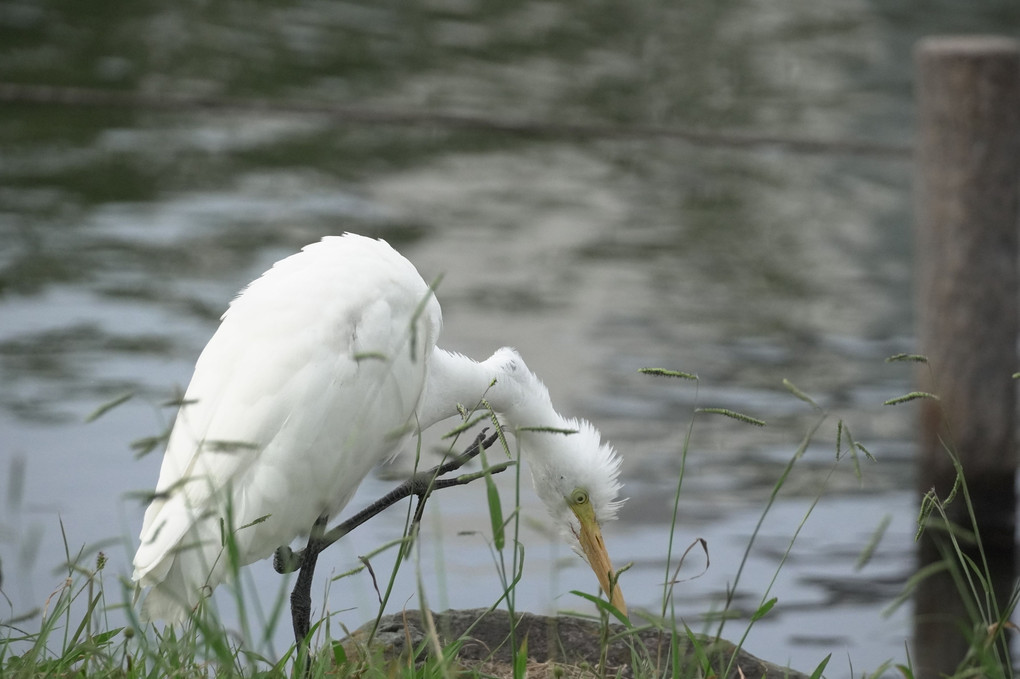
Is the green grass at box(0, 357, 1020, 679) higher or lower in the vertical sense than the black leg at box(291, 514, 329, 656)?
higher

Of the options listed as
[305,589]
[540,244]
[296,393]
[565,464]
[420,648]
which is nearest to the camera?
[420,648]

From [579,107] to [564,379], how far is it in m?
4.07

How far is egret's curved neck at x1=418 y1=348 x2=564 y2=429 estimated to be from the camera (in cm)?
318

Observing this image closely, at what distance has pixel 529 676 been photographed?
257cm

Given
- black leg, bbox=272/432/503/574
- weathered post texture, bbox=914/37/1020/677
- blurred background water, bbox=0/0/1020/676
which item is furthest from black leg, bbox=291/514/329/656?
weathered post texture, bbox=914/37/1020/677

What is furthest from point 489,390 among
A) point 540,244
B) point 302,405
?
point 540,244

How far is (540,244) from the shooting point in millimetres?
7469

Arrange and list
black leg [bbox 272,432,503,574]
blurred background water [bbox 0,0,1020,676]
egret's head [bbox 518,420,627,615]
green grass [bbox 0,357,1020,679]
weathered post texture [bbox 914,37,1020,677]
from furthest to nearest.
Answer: blurred background water [bbox 0,0,1020,676]
weathered post texture [bbox 914,37,1020,677]
egret's head [bbox 518,420,627,615]
black leg [bbox 272,432,503,574]
green grass [bbox 0,357,1020,679]

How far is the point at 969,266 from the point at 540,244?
352 cm

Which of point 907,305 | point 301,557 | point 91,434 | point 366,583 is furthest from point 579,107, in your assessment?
point 301,557

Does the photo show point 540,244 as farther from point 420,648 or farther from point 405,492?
point 420,648

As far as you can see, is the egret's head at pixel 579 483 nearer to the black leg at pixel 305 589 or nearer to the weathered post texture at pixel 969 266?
the black leg at pixel 305 589

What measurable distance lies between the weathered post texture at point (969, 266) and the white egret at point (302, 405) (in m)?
1.54

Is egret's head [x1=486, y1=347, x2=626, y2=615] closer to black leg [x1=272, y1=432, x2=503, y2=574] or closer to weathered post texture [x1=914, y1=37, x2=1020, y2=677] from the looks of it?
black leg [x1=272, y1=432, x2=503, y2=574]
